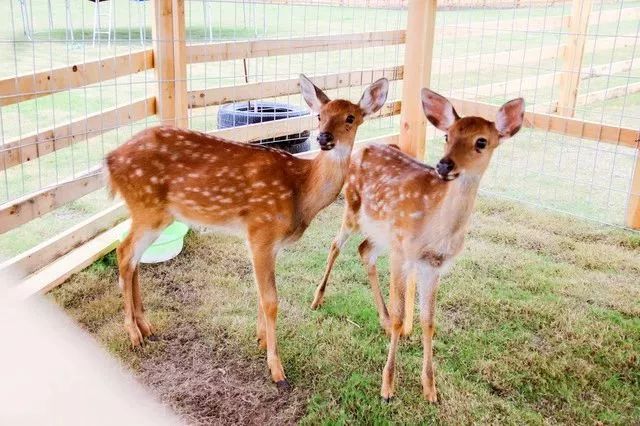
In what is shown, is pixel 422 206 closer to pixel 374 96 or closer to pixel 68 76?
pixel 374 96

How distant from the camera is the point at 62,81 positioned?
3377mm

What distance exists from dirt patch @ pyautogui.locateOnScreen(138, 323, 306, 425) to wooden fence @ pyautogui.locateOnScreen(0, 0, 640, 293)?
2.91ft

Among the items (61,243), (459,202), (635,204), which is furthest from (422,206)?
(635,204)

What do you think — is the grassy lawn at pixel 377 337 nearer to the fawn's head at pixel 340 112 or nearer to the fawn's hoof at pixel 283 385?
the fawn's hoof at pixel 283 385

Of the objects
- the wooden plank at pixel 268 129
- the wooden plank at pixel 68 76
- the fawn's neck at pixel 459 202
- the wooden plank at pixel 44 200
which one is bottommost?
the wooden plank at pixel 44 200

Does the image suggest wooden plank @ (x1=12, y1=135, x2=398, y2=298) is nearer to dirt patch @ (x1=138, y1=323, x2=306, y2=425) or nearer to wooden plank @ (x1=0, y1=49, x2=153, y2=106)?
dirt patch @ (x1=138, y1=323, x2=306, y2=425)

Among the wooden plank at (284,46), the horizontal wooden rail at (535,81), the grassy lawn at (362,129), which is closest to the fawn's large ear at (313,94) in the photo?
the grassy lawn at (362,129)

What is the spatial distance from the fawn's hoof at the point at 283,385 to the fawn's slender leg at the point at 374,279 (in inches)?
24.5

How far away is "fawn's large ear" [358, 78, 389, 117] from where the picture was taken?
280 centimetres

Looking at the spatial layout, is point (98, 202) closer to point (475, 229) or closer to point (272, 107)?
point (272, 107)

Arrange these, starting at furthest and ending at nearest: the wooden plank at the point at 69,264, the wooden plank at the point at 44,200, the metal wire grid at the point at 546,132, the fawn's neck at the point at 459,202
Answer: the metal wire grid at the point at 546,132, the wooden plank at the point at 69,264, the wooden plank at the point at 44,200, the fawn's neck at the point at 459,202

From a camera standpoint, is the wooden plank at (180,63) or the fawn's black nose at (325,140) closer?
the fawn's black nose at (325,140)

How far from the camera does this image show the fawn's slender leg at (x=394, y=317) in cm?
269

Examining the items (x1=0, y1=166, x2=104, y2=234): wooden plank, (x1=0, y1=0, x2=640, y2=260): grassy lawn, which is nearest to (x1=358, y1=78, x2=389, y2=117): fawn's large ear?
(x1=0, y1=0, x2=640, y2=260): grassy lawn
